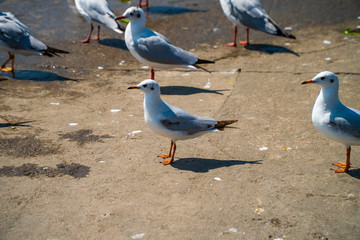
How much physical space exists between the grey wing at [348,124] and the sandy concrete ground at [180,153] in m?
0.46

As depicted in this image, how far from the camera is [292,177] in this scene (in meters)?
4.53

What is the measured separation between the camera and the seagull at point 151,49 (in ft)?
23.5

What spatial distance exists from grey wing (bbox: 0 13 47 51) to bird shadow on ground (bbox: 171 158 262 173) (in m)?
4.07

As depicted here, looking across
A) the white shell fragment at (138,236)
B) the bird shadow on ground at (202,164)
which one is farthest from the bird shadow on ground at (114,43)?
the white shell fragment at (138,236)

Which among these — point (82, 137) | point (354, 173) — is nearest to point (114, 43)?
point (82, 137)

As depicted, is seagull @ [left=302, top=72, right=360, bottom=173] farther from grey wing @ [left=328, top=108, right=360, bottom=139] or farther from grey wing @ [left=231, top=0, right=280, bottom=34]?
grey wing @ [left=231, top=0, right=280, bottom=34]

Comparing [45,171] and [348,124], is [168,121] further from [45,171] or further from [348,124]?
[348,124]

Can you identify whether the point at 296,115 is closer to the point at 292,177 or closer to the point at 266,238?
the point at 292,177

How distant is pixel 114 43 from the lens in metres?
9.22

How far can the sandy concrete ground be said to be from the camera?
383 centimetres

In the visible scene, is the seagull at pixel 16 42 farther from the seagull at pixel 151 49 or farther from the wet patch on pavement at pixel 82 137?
the wet patch on pavement at pixel 82 137

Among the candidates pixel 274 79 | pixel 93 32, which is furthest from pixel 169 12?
pixel 274 79

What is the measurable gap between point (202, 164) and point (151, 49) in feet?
9.56

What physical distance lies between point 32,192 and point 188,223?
1.57 metres
